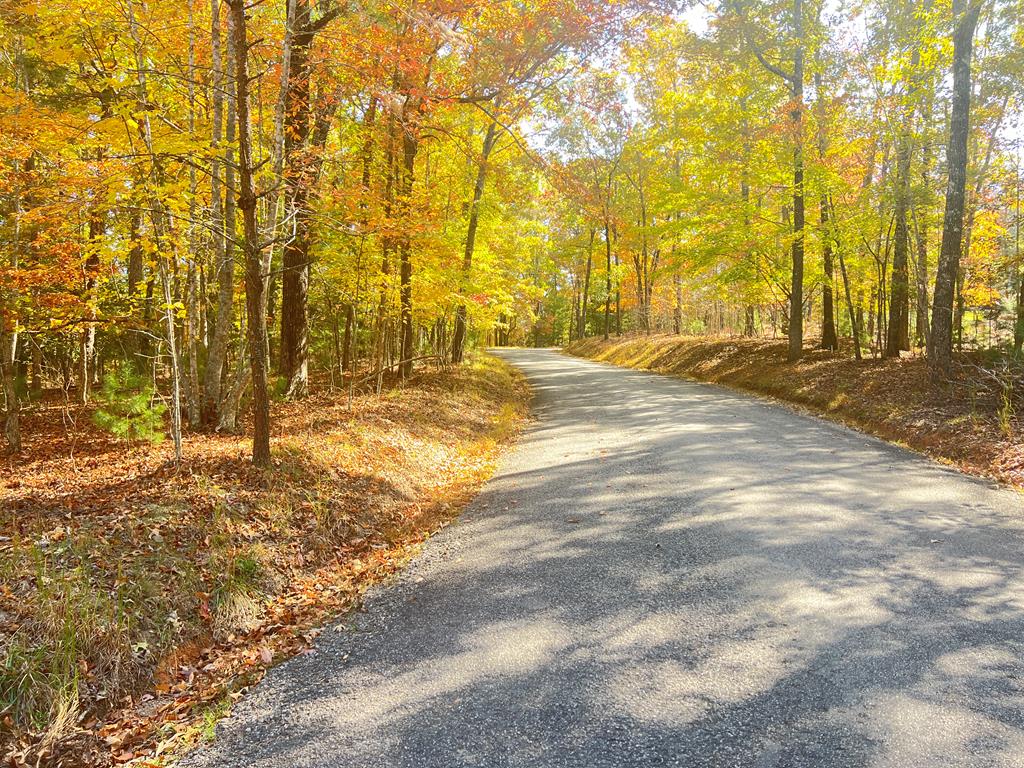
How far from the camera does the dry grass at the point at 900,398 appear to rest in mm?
7664

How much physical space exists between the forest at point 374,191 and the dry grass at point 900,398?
376mm

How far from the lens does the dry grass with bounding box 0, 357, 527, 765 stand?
313 cm

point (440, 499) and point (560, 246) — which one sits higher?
point (560, 246)

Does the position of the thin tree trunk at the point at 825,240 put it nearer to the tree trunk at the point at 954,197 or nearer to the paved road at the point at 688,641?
the tree trunk at the point at 954,197

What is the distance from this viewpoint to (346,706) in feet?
10.5

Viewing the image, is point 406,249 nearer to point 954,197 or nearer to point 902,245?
point 954,197

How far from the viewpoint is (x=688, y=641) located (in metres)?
3.56

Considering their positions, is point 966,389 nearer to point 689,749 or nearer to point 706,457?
point 706,457

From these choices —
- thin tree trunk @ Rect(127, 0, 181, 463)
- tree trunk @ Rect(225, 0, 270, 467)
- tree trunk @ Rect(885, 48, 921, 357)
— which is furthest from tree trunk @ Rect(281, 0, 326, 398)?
tree trunk @ Rect(885, 48, 921, 357)

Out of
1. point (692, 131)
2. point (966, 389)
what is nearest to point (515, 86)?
point (692, 131)

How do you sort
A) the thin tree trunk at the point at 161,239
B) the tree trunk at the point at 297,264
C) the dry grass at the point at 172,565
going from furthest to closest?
the tree trunk at the point at 297,264, the thin tree trunk at the point at 161,239, the dry grass at the point at 172,565

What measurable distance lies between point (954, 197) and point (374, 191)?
10343mm

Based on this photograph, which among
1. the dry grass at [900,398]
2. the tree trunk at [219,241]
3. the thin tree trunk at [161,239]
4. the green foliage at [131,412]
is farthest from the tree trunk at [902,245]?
the green foliage at [131,412]

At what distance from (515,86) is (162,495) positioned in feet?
27.1
